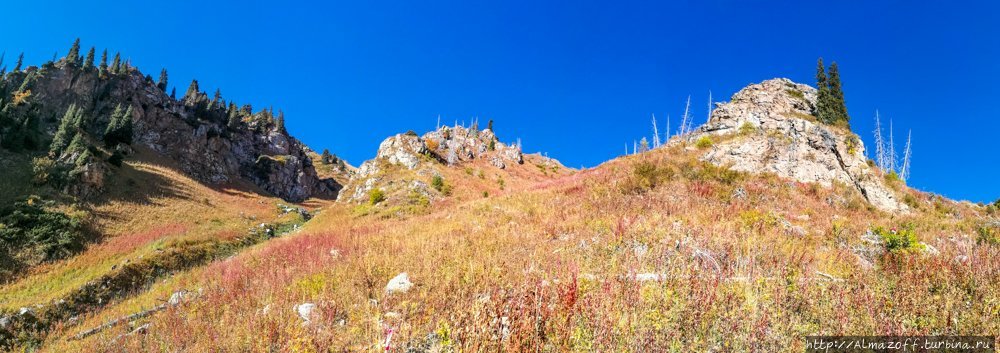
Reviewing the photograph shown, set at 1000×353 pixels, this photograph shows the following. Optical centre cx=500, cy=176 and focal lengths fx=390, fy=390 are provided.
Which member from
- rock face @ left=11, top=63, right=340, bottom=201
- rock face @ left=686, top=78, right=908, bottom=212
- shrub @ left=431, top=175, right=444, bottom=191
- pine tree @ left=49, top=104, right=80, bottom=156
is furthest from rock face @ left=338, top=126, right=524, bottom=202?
rock face @ left=11, top=63, right=340, bottom=201

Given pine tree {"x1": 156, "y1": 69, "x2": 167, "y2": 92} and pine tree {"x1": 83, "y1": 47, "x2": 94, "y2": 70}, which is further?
pine tree {"x1": 156, "y1": 69, "x2": 167, "y2": 92}

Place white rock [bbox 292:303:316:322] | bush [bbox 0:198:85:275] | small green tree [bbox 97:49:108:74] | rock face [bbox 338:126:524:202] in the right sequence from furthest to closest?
small green tree [bbox 97:49:108:74] → rock face [bbox 338:126:524:202] → bush [bbox 0:198:85:275] → white rock [bbox 292:303:316:322]

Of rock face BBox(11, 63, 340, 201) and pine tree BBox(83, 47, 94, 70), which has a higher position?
pine tree BBox(83, 47, 94, 70)

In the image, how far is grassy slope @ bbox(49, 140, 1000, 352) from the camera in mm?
4039

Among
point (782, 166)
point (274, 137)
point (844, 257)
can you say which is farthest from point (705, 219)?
point (274, 137)

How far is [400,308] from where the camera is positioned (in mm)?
5523

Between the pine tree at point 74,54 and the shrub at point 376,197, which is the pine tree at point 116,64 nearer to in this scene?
the pine tree at point 74,54

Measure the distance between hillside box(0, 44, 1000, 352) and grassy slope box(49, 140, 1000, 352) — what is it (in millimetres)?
40

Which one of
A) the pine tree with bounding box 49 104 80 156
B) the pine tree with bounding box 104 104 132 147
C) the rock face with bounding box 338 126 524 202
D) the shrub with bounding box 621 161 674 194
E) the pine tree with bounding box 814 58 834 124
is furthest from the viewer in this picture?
the pine tree with bounding box 104 104 132 147

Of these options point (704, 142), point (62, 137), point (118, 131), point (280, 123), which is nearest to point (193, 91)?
point (280, 123)

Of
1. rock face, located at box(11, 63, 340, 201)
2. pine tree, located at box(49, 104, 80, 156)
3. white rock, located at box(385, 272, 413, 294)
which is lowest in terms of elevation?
white rock, located at box(385, 272, 413, 294)

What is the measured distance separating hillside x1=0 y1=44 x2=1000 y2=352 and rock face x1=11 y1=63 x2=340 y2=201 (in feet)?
84.6

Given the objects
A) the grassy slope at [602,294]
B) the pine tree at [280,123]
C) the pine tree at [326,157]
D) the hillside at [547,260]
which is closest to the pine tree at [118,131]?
the hillside at [547,260]

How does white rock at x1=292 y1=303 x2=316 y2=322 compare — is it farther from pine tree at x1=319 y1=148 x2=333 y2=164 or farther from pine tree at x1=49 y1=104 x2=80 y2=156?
pine tree at x1=319 y1=148 x2=333 y2=164
